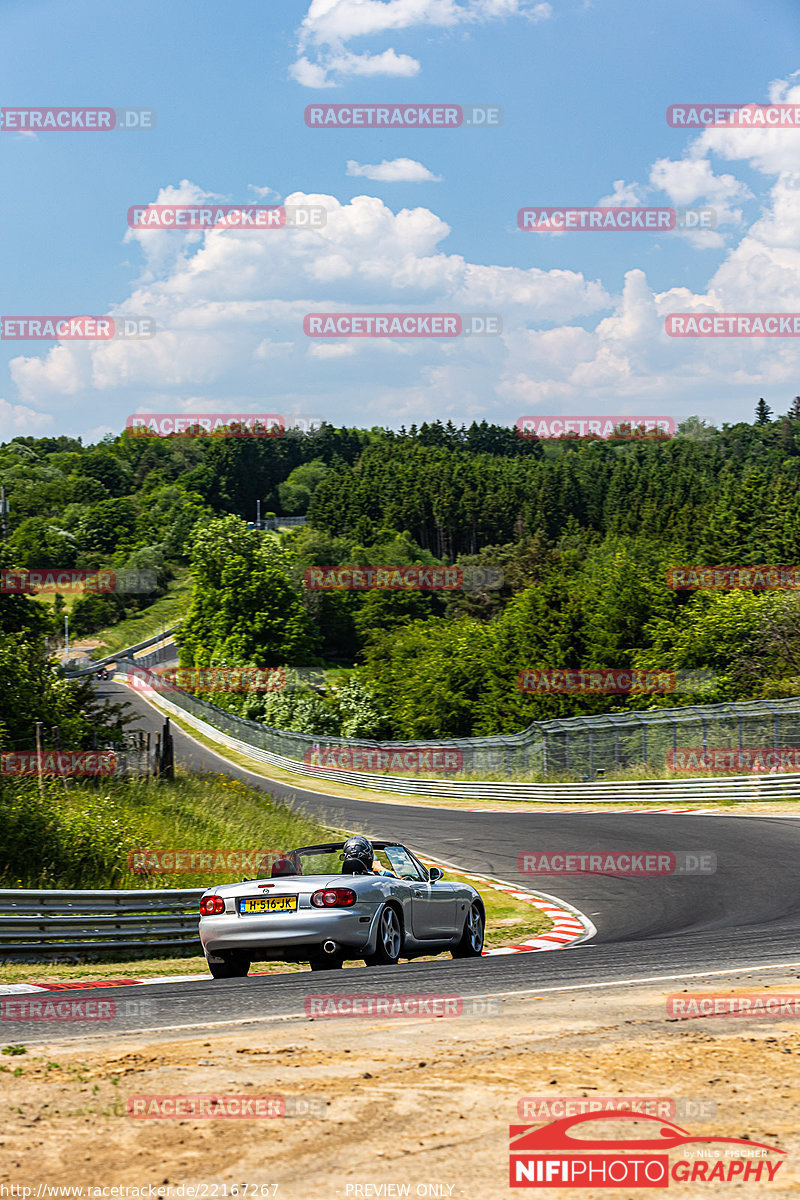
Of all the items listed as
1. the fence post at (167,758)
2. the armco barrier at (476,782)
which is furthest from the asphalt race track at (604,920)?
the fence post at (167,758)

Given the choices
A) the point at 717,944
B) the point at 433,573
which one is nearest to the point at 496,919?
the point at 717,944

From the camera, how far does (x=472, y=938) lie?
11.4 meters

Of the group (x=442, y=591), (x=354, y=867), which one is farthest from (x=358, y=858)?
(x=442, y=591)

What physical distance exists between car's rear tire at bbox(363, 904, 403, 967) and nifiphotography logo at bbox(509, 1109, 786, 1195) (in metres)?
5.11

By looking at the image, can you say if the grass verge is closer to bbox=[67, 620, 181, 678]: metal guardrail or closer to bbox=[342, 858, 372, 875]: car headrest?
bbox=[342, 858, 372, 875]: car headrest

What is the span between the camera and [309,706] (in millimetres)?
73500

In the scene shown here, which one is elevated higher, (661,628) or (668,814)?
(661,628)

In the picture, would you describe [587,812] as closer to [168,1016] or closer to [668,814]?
[668,814]

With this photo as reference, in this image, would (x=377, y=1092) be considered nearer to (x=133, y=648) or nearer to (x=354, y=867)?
(x=354, y=867)

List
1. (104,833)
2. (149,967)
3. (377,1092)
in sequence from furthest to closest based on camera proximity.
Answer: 1. (104,833)
2. (149,967)
3. (377,1092)

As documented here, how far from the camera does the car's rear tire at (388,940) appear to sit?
941 cm

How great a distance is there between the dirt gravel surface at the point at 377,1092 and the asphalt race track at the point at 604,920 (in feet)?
3.80

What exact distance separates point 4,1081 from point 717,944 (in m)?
7.20

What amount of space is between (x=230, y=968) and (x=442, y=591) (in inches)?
4507
